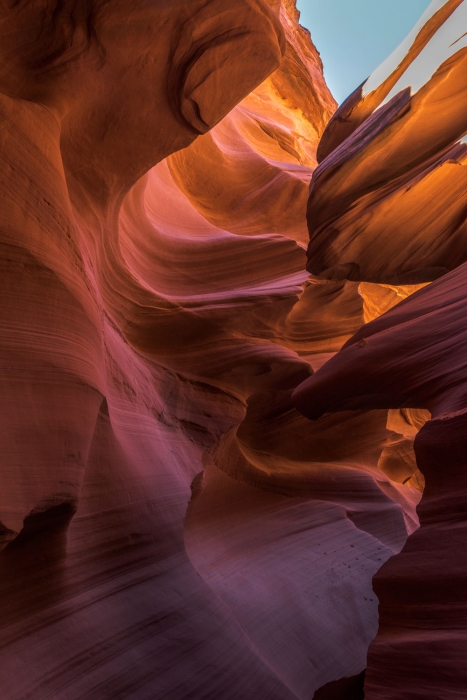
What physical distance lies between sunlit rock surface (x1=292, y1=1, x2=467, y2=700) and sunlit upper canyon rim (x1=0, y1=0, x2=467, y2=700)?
0.07ft

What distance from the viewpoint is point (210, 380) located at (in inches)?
235

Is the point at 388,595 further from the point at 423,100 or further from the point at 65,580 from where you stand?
the point at 423,100

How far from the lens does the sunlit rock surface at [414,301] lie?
2611mm

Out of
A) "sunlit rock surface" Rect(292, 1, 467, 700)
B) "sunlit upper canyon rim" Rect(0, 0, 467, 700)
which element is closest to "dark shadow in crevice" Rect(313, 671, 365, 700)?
"sunlit upper canyon rim" Rect(0, 0, 467, 700)

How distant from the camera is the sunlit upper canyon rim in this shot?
2873 mm

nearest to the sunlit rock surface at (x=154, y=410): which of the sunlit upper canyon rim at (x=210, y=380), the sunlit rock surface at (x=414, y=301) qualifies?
the sunlit upper canyon rim at (x=210, y=380)

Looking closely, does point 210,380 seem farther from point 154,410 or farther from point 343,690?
point 343,690

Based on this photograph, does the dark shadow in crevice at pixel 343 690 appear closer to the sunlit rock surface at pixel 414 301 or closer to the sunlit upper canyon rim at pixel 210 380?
the sunlit upper canyon rim at pixel 210 380

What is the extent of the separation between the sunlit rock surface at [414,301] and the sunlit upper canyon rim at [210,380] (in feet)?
0.07

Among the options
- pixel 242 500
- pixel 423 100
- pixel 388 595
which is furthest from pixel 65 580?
pixel 423 100

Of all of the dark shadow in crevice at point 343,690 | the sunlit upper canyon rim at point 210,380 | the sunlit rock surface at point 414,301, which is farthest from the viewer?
the dark shadow in crevice at point 343,690

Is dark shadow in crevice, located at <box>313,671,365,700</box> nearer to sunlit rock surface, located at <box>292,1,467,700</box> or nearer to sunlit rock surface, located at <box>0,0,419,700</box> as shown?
sunlit rock surface, located at <box>0,0,419,700</box>

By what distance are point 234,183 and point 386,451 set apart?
632 centimetres

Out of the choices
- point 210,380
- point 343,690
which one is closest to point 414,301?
point 210,380
